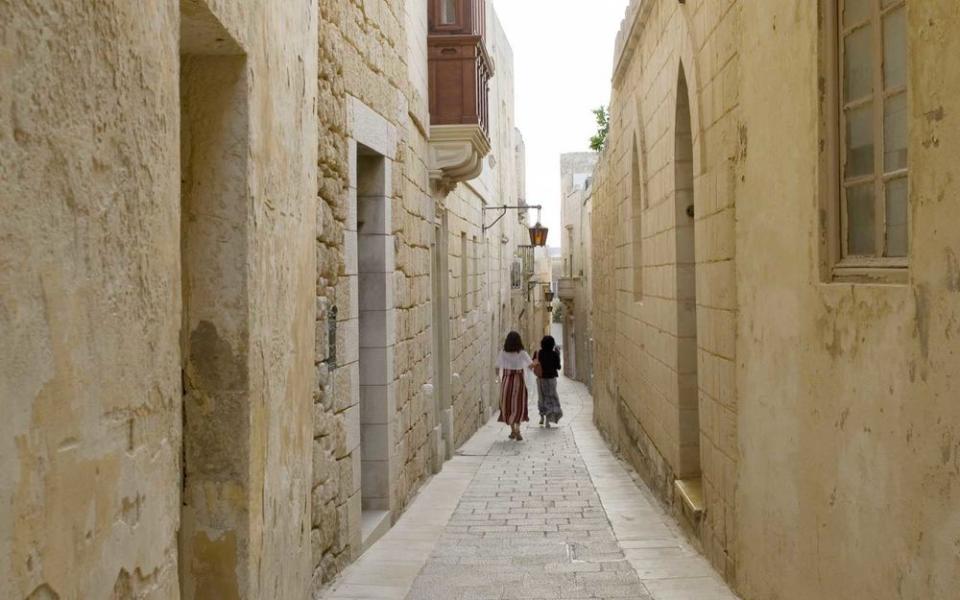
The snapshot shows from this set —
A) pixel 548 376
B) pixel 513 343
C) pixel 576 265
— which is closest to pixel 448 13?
pixel 513 343

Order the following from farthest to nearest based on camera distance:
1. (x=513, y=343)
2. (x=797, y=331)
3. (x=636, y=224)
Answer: (x=513, y=343) → (x=636, y=224) → (x=797, y=331)

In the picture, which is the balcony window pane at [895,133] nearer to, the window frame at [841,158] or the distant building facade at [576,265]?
the window frame at [841,158]

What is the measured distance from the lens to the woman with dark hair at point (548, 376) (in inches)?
639

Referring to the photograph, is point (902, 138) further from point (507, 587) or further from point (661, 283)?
point (661, 283)

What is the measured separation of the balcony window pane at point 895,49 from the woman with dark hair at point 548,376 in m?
12.5

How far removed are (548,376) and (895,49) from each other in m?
13.0

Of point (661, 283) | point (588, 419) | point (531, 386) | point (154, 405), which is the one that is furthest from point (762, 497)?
point (531, 386)

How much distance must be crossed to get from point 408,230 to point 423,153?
1334 mm

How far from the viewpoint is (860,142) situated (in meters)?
3.80

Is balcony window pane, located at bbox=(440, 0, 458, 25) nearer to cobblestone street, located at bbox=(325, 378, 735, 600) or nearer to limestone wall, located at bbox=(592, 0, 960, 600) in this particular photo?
limestone wall, located at bbox=(592, 0, 960, 600)

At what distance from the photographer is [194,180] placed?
12.7 feet

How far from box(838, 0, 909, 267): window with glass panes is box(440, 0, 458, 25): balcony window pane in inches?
282

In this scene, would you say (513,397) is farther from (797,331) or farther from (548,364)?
(797,331)

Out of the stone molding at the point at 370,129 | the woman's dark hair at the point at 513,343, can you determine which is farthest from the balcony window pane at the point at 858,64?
the woman's dark hair at the point at 513,343
